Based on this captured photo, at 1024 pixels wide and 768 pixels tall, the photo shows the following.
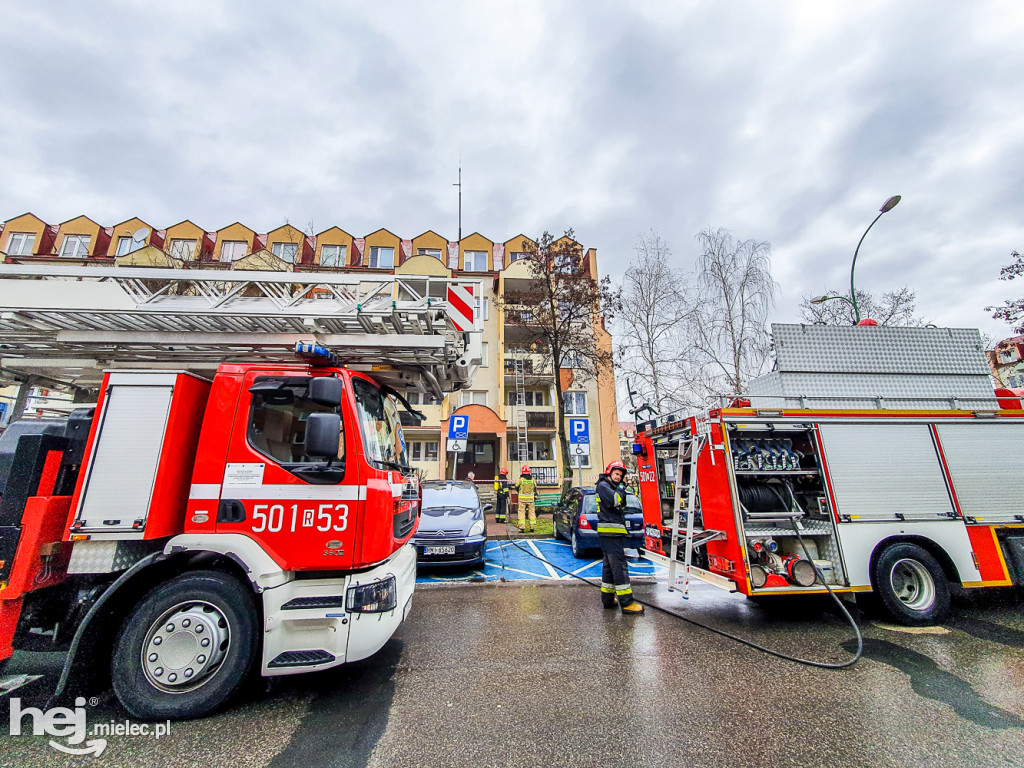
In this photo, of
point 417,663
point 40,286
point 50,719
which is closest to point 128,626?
point 50,719

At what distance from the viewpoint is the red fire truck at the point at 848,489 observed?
480 centimetres

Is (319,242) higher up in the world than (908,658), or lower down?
higher up

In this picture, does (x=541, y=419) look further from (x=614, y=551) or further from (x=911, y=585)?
(x=911, y=585)

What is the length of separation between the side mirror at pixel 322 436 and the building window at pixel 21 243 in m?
34.5

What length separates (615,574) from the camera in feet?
17.8

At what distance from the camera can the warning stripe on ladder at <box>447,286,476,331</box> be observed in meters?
4.17

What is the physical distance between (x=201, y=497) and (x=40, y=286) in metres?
2.45

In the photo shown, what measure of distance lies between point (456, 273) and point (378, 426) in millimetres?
23118

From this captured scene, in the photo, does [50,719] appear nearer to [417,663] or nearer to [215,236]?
[417,663]

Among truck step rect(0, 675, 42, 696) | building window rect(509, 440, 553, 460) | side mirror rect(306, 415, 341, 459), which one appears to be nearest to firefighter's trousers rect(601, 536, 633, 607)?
side mirror rect(306, 415, 341, 459)

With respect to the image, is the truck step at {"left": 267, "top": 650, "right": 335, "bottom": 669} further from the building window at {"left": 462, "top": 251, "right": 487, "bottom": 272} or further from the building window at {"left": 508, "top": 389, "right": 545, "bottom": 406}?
the building window at {"left": 462, "top": 251, "right": 487, "bottom": 272}

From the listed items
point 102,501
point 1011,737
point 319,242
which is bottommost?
point 1011,737

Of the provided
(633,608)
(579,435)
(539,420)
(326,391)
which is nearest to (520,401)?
(539,420)

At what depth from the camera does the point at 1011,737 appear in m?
2.75
